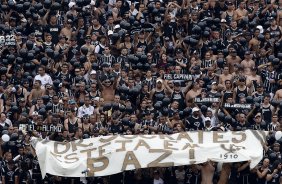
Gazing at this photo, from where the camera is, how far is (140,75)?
37.4 meters

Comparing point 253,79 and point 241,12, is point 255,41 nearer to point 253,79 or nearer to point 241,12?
point 241,12

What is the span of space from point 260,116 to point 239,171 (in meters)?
1.70

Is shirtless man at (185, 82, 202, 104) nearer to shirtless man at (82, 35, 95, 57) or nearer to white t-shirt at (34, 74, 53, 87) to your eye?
shirtless man at (82, 35, 95, 57)

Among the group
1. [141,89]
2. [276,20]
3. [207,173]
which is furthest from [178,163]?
[276,20]

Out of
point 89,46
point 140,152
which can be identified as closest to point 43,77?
point 89,46

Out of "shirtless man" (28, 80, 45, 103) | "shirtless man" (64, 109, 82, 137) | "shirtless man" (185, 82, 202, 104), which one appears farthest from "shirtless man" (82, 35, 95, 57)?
"shirtless man" (64, 109, 82, 137)

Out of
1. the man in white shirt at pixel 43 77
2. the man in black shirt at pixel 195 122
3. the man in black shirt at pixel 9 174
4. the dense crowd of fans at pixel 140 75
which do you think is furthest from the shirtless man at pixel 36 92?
the man in black shirt at pixel 195 122

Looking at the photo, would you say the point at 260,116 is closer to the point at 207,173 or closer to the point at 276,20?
the point at 207,173

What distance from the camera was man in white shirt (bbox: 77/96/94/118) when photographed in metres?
36.2

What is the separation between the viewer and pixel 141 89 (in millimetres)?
36688

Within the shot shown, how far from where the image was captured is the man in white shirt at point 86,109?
3616cm

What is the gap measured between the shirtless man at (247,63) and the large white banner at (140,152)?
10.6ft

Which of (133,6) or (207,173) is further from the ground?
(133,6)

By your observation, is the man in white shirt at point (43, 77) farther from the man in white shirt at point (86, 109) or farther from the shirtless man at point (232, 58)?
the shirtless man at point (232, 58)
